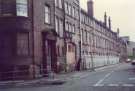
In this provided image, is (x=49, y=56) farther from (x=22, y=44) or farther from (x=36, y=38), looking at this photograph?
(x=22, y=44)

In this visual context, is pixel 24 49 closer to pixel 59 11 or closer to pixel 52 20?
pixel 52 20

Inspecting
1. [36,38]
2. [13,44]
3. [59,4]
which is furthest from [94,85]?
[59,4]

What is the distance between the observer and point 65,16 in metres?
46.0

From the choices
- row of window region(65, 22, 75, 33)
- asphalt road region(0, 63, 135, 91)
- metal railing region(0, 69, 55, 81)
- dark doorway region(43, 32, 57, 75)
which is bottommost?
asphalt road region(0, 63, 135, 91)

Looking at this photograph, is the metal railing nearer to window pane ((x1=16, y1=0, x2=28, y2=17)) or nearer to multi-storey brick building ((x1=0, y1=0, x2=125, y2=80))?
multi-storey brick building ((x1=0, y1=0, x2=125, y2=80))

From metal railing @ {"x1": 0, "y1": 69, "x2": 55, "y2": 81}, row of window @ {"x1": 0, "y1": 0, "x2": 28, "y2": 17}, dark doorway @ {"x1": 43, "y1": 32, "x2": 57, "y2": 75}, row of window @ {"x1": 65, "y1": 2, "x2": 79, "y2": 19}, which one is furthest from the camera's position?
row of window @ {"x1": 65, "y1": 2, "x2": 79, "y2": 19}

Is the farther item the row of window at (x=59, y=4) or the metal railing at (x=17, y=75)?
the row of window at (x=59, y=4)

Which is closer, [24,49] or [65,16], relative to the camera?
[24,49]

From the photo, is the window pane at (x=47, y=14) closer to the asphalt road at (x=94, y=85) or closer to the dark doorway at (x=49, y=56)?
the dark doorway at (x=49, y=56)

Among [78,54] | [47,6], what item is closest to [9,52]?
[47,6]

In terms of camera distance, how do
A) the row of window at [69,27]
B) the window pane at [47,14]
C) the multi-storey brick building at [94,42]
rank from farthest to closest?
1. the multi-storey brick building at [94,42]
2. the row of window at [69,27]
3. the window pane at [47,14]

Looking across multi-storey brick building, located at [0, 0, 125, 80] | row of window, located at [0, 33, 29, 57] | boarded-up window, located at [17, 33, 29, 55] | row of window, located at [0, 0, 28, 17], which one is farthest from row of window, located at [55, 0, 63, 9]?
row of window, located at [0, 33, 29, 57]

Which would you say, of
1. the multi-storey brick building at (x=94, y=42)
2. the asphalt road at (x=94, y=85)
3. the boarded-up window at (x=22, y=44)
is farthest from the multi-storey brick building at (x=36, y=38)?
the multi-storey brick building at (x=94, y=42)

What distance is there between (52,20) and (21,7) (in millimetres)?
6669
